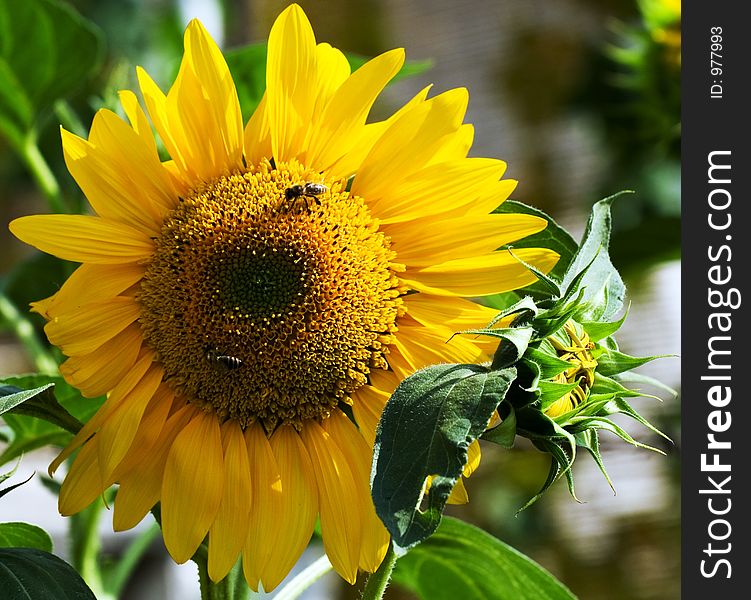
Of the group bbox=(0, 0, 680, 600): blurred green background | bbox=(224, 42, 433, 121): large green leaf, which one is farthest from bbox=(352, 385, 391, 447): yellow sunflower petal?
bbox=(0, 0, 680, 600): blurred green background

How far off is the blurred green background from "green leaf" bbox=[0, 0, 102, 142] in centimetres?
30

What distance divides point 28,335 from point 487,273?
1.56ft

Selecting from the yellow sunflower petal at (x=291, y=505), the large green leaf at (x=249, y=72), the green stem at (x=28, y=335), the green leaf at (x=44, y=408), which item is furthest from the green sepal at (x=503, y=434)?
the green stem at (x=28, y=335)

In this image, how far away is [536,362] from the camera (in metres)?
0.42

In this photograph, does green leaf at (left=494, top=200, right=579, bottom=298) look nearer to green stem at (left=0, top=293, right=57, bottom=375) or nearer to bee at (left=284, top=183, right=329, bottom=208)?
bee at (left=284, top=183, right=329, bottom=208)

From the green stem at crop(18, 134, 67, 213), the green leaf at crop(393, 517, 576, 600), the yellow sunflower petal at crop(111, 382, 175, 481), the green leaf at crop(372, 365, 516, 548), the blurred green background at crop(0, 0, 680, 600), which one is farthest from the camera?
the blurred green background at crop(0, 0, 680, 600)

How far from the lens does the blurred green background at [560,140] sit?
1254mm

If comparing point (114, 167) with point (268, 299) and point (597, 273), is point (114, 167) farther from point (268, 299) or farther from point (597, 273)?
point (597, 273)

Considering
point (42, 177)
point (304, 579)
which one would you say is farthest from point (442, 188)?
point (42, 177)


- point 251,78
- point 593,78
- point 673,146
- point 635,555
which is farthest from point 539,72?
point 251,78

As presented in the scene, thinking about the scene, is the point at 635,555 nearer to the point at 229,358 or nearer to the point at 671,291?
the point at 671,291

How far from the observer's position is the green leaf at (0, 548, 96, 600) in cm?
43

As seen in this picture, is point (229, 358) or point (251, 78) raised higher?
point (251, 78)

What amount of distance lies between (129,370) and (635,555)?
110 centimetres
